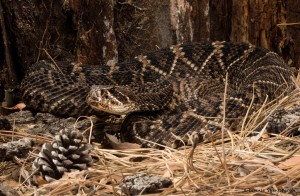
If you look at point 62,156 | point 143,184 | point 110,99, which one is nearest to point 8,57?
point 110,99

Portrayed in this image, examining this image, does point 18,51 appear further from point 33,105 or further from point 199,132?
point 199,132

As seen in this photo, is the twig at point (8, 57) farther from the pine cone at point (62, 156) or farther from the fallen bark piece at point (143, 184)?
the fallen bark piece at point (143, 184)

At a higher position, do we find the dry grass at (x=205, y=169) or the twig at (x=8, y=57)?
the twig at (x=8, y=57)

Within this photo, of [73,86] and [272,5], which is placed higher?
[272,5]

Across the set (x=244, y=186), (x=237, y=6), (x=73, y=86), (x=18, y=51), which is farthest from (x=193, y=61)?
(x=244, y=186)

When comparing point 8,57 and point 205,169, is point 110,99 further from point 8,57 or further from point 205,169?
point 8,57

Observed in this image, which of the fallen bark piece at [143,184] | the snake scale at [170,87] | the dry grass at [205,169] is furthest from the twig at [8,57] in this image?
the fallen bark piece at [143,184]
